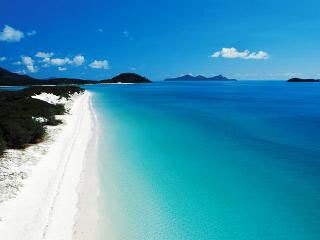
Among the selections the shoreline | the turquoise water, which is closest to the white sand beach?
the shoreline

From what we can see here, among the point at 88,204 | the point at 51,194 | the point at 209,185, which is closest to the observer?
the point at 88,204

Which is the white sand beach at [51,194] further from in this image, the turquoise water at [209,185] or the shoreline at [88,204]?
the turquoise water at [209,185]

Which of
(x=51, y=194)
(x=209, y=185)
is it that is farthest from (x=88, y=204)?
(x=209, y=185)

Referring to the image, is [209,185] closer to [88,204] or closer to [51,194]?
[88,204]

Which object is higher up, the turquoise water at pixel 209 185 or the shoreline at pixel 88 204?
the shoreline at pixel 88 204

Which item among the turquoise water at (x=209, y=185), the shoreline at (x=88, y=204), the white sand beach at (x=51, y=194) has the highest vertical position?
the white sand beach at (x=51, y=194)

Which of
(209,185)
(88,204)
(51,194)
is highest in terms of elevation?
(51,194)

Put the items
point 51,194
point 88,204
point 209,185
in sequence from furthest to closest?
1. point 209,185
2. point 51,194
3. point 88,204

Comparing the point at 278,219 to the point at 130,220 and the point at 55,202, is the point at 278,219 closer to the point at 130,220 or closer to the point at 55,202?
the point at 130,220

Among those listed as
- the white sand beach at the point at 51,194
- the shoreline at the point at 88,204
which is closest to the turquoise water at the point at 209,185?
the shoreline at the point at 88,204

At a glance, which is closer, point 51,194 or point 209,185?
point 51,194
